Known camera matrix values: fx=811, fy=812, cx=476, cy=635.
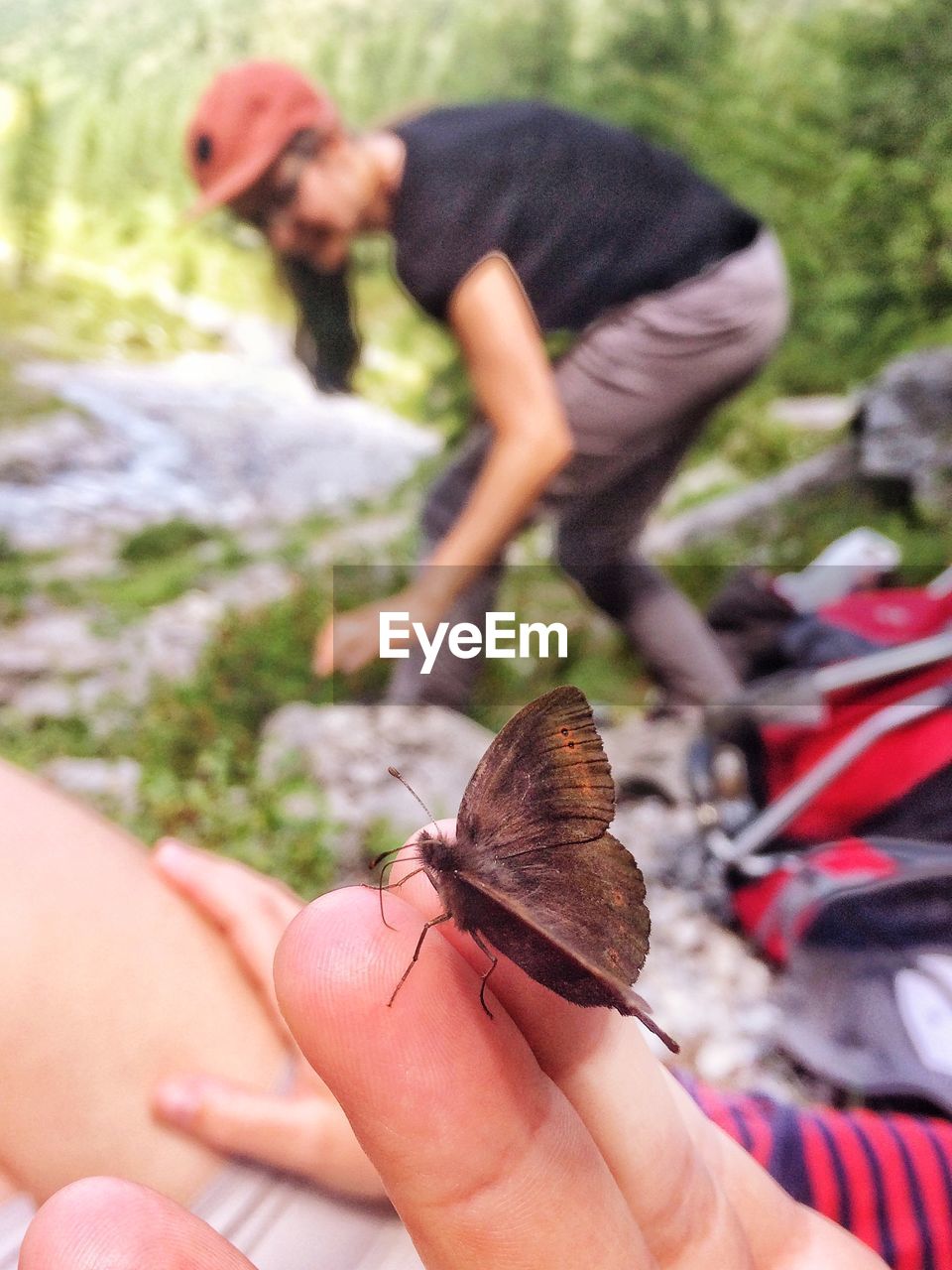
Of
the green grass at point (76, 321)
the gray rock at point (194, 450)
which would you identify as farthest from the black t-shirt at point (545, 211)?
the green grass at point (76, 321)

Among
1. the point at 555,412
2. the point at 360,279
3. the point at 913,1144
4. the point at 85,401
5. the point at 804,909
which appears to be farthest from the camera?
the point at 85,401

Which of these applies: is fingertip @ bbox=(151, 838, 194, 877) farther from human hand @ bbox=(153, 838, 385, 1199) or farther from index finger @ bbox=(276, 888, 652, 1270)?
index finger @ bbox=(276, 888, 652, 1270)

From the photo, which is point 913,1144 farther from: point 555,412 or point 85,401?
point 85,401

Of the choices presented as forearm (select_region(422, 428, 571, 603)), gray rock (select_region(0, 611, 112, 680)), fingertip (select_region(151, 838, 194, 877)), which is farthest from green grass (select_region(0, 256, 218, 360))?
fingertip (select_region(151, 838, 194, 877))

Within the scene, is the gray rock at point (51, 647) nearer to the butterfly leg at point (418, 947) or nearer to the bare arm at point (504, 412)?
the bare arm at point (504, 412)

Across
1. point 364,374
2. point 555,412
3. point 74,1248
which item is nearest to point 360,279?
point 364,374

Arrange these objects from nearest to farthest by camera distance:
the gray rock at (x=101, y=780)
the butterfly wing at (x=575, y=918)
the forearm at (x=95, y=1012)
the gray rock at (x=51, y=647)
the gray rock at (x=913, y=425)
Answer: the butterfly wing at (x=575, y=918)
the forearm at (x=95, y=1012)
the gray rock at (x=101, y=780)
the gray rock at (x=51, y=647)
the gray rock at (x=913, y=425)

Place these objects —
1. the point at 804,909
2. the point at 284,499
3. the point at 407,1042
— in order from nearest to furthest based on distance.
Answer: the point at 407,1042
the point at 804,909
the point at 284,499
